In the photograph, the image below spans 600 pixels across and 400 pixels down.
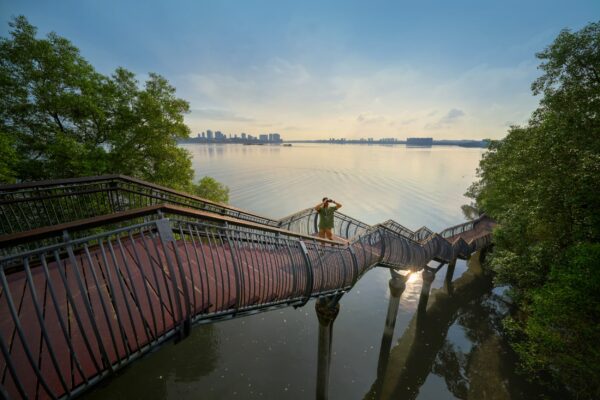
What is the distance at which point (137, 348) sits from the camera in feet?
8.63

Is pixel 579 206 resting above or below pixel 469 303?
above

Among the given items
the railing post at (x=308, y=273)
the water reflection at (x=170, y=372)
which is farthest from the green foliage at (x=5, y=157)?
the railing post at (x=308, y=273)

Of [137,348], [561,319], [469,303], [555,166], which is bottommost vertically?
[469,303]

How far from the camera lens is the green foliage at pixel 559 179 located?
736 cm

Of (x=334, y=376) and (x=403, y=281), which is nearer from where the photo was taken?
(x=334, y=376)

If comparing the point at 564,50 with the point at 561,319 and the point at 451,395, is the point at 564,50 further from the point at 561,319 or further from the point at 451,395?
the point at 451,395

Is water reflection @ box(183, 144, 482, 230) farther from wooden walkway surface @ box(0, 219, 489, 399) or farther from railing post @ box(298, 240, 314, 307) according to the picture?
wooden walkway surface @ box(0, 219, 489, 399)

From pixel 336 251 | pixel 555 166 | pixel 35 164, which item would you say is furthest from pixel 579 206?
pixel 35 164

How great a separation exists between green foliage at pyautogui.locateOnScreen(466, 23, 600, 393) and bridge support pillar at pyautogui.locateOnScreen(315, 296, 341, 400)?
657 cm

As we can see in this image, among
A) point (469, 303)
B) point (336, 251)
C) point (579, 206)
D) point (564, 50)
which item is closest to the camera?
point (336, 251)

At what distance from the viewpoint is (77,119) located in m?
11.3

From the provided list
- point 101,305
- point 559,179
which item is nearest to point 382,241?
point 559,179

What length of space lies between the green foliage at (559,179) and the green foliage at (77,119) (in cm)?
1650

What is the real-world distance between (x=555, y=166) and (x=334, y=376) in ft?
40.0
